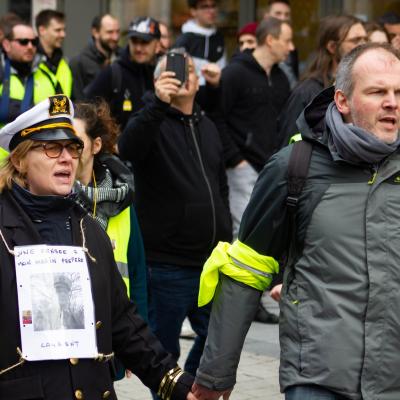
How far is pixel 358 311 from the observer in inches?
156

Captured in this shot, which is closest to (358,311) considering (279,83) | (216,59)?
(279,83)

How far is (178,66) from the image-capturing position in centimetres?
639

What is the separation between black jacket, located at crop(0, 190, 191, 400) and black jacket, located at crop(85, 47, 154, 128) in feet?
15.7

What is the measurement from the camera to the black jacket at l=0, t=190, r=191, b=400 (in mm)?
3824

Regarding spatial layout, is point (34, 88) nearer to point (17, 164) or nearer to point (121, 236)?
point (121, 236)

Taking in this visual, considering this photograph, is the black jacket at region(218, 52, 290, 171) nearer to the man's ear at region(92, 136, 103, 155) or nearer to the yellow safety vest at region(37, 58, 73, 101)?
the yellow safety vest at region(37, 58, 73, 101)

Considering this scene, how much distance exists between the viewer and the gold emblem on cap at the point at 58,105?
4.20 metres

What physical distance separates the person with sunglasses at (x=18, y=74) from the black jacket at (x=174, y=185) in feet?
10.8

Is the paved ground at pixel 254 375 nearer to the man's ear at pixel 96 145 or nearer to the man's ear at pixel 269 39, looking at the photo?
the man's ear at pixel 96 145

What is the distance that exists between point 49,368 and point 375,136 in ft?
4.64

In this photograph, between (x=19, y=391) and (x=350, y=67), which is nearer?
(x=19, y=391)

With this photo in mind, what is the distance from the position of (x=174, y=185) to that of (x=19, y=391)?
2619 mm

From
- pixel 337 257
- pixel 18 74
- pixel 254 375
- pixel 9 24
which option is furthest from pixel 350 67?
pixel 9 24

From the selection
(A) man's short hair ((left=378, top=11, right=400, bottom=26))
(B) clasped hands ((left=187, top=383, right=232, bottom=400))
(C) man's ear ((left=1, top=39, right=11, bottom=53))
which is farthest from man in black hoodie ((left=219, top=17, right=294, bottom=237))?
(B) clasped hands ((left=187, top=383, right=232, bottom=400))
